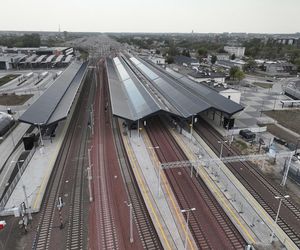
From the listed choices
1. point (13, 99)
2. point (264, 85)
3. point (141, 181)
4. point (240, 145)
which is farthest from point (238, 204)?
point (264, 85)

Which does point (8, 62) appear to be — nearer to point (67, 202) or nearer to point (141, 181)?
point (67, 202)

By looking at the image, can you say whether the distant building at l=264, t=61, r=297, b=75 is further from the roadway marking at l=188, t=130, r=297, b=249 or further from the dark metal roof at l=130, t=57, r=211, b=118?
the roadway marking at l=188, t=130, r=297, b=249

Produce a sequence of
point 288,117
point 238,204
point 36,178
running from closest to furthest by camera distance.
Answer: point 238,204
point 36,178
point 288,117

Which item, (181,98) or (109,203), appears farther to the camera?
(181,98)

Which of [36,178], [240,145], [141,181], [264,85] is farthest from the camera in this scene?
[264,85]

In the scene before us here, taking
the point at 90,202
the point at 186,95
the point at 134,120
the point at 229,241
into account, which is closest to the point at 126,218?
the point at 90,202

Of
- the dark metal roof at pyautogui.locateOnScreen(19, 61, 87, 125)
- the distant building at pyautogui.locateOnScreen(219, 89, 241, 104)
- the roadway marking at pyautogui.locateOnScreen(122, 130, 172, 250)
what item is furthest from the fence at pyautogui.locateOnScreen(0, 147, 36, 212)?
the distant building at pyautogui.locateOnScreen(219, 89, 241, 104)
